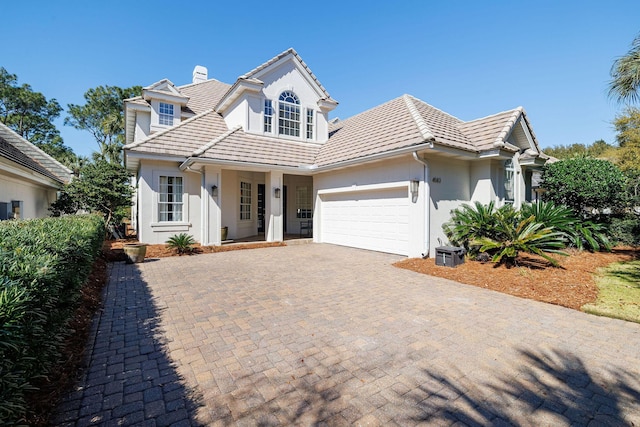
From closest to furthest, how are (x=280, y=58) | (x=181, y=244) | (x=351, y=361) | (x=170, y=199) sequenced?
(x=351, y=361) → (x=181, y=244) → (x=170, y=199) → (x=280, y=58)

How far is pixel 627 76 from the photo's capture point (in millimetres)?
7492

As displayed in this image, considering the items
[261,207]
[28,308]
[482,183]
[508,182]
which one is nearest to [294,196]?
[261,207]

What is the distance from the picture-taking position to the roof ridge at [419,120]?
9.00 meters

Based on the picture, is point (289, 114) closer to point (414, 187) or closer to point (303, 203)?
point (303, 203)

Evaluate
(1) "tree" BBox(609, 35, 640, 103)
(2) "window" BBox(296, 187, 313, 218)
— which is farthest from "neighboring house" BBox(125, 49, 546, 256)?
(1) "tree" BBox(609, 35, 640, 103)

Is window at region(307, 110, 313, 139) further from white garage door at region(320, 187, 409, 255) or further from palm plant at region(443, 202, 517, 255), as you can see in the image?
palm plant at region(443, 202, 517, 255)

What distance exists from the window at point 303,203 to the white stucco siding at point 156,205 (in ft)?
20.0

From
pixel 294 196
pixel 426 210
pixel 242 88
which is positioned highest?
pixel 242 88

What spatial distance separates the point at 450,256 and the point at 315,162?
8197 millimetres

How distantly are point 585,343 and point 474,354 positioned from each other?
1.70 meters

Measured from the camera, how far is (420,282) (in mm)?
7039

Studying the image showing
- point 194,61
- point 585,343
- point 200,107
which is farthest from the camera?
point 194,61

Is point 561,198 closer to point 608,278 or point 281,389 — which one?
point 608,278

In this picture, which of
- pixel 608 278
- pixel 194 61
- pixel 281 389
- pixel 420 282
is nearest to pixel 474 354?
pixel 281 389
